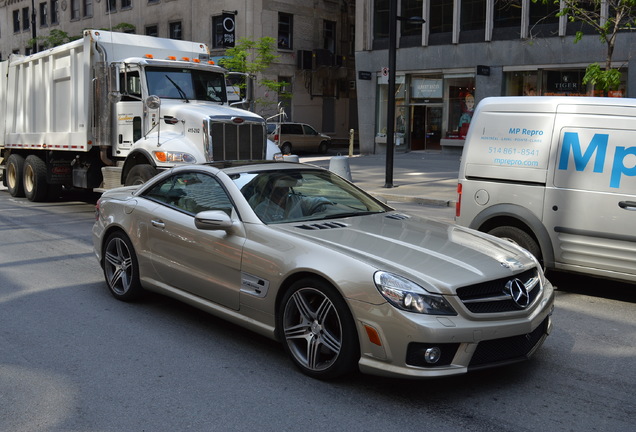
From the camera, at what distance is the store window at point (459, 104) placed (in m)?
30.3

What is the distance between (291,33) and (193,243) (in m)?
36.8

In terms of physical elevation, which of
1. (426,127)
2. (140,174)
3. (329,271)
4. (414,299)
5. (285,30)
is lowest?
(414,299)

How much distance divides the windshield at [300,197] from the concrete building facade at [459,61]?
18748 millimetres

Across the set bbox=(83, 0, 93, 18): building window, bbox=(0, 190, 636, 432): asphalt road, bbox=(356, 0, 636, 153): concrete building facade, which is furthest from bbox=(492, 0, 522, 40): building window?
bbox=(83, 0, 93, 18): building window

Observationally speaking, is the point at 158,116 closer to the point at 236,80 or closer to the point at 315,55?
the point at 236,80

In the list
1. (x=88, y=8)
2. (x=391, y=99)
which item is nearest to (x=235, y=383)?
(x=391, y=99)

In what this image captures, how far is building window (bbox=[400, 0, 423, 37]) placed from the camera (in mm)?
31719

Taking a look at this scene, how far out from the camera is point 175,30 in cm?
4231

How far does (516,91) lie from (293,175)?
24537mm

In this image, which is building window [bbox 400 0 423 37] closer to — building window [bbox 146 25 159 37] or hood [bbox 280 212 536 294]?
building window [bbox 146 25 159 37]

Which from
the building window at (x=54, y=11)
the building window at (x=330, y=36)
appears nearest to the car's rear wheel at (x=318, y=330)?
the building window at (x=330, y=36)

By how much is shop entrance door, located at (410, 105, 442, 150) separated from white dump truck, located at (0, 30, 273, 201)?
729 inches

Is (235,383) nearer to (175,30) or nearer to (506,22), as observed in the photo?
(506,22)

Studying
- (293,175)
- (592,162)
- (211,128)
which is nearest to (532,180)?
(592,162)
